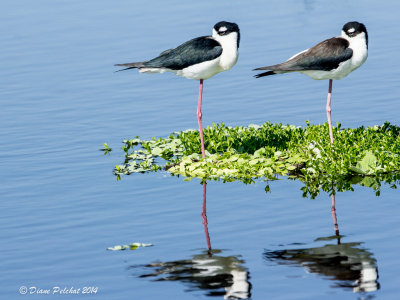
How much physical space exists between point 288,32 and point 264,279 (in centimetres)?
1293

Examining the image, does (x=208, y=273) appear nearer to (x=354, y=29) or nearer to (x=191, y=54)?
(x=191, y=54)

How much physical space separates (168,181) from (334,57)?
2.85m

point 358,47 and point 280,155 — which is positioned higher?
point 358,47

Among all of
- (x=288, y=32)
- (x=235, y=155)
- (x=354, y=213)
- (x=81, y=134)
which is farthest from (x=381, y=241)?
(x=288, y=32)

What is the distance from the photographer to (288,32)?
21.3m

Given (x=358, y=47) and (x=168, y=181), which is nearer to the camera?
(x=358, y=47)

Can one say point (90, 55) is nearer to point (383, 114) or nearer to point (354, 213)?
point (383, 114)

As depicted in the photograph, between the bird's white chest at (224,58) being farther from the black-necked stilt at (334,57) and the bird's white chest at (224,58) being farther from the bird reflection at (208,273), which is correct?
the bird reflection at (208,273)

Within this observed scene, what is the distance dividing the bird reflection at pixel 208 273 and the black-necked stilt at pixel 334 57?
3.57 metres

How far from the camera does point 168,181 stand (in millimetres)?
12711

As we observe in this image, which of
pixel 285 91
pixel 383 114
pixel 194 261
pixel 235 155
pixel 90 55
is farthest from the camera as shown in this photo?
pixel 90 55

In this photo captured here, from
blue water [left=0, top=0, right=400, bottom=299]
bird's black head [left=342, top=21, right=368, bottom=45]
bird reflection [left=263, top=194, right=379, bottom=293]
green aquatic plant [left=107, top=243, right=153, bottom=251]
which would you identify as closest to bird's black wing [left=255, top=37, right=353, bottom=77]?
bird's black head [left=342, top=21, right=368, bottom=45]

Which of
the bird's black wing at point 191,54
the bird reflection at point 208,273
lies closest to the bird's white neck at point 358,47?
the bird's black wing at point 191,54

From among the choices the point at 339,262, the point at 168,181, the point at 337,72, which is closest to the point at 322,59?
the point at 337,72
